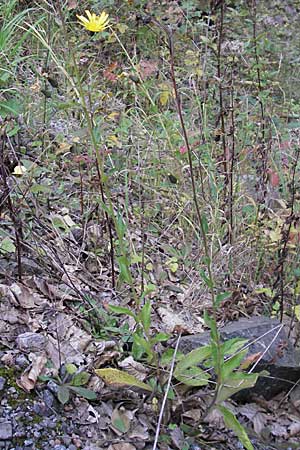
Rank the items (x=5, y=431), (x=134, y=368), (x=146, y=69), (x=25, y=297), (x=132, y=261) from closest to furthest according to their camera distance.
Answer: (x=5, y=431)
(x=134, y=368)
(x=25, y=297)
(x=132, y=261)
(x=146, y=69)

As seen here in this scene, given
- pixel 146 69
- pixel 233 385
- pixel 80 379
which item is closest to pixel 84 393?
pixel 80 379

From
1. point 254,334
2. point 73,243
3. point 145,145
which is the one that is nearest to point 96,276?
point 73,243

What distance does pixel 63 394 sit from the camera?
1.85 metres

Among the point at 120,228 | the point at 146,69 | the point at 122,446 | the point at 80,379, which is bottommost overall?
the point at 122,446

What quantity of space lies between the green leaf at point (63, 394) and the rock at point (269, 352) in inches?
18.6

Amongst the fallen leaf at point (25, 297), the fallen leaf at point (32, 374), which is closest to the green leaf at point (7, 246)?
the fallen leaf at point (25, 297)

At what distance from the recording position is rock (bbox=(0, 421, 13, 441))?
1696 millimetres

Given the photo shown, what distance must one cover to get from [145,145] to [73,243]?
0.80 m

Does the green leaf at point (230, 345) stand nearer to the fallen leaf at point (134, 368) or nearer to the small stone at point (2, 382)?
the fallen leaf at point (134, 368)

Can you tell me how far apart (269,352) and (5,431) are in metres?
1.00

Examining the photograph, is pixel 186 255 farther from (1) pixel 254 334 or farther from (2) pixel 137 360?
(2) pixel 137 360

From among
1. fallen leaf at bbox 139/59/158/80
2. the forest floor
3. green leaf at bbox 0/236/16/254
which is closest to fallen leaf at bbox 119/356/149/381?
the forest floor

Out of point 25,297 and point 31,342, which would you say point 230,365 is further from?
point 25,297

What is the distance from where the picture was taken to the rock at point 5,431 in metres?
1.70
